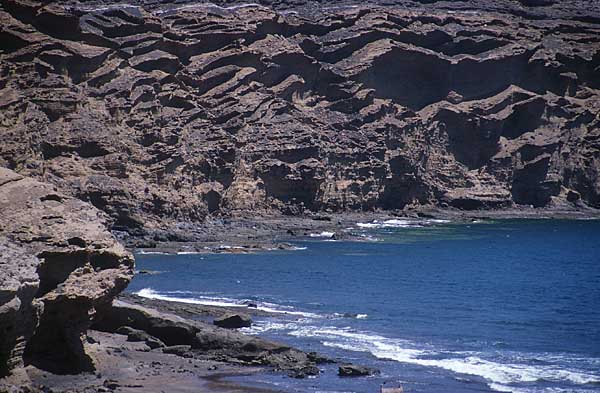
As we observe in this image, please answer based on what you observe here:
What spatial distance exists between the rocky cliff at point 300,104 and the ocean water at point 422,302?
14.4 meters

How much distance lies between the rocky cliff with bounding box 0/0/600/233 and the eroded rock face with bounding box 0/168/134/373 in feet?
172

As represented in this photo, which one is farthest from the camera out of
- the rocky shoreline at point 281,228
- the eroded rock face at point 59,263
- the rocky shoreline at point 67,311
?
the rocky shoreline at point 281,228

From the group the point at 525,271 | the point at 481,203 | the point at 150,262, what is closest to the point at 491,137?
the point at 481,203

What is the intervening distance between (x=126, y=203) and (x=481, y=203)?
195 ft

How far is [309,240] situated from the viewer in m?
92.8

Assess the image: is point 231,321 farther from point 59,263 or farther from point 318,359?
point 59,263

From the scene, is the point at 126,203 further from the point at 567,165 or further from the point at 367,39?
the point at 567,165

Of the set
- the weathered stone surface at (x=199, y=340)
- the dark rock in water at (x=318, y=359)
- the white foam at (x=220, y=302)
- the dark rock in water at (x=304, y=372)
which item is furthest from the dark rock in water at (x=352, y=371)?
the white foam at (x=220, y=302)

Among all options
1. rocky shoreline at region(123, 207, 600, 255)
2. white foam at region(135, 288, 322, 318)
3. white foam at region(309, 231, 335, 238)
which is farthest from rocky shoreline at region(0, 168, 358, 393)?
white foam at region(309, 231, 335, 238)

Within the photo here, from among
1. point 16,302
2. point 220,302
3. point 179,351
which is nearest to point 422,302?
point 220,302

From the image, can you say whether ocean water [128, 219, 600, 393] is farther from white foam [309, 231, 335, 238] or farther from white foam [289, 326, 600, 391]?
white foam [309, 231, 335, 238]

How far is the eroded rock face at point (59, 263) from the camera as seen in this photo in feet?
88.9

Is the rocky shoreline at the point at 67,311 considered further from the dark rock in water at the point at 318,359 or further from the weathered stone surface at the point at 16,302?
the dark rock in water at the point at 318,359

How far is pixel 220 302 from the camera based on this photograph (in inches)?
2095
